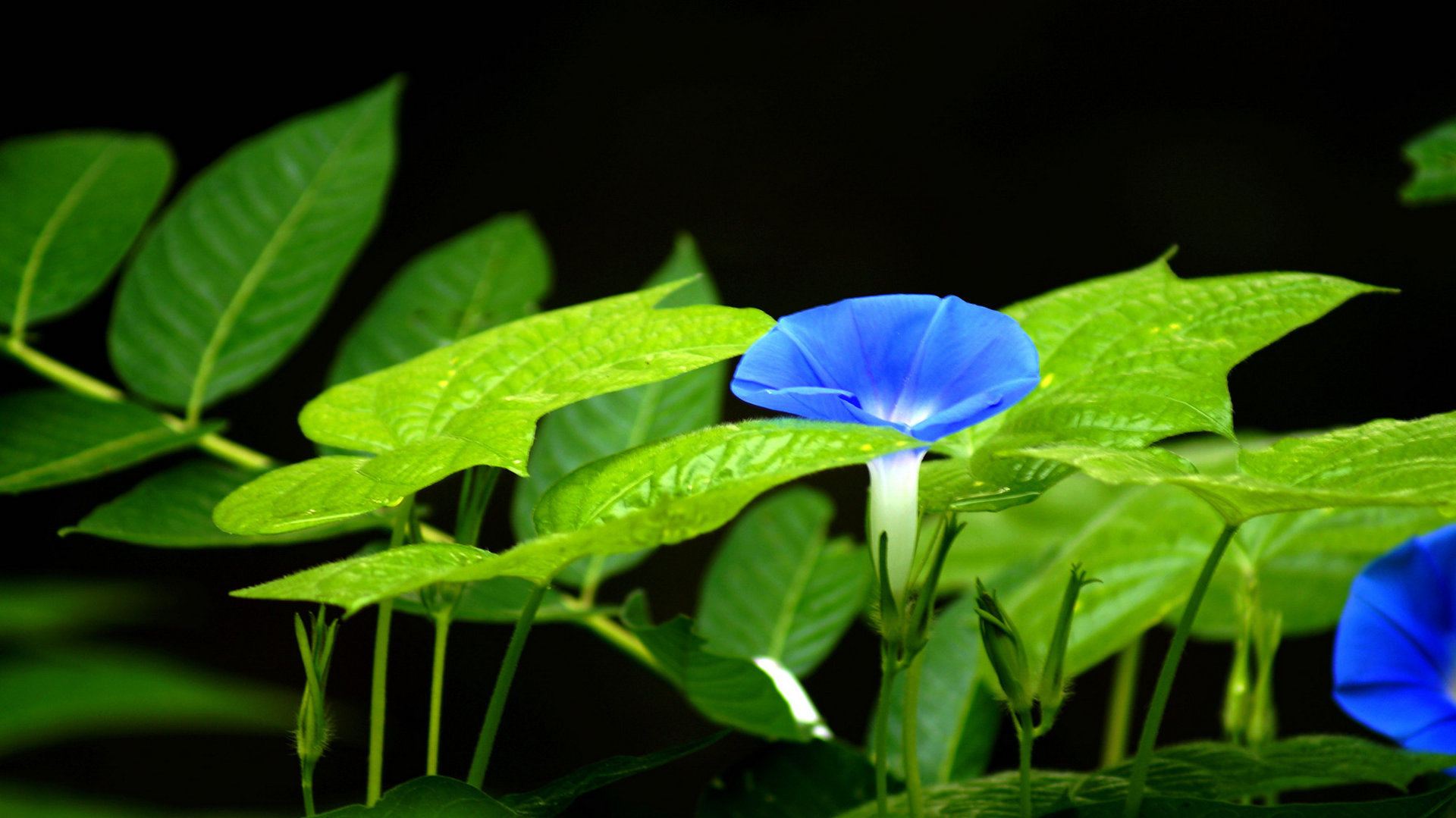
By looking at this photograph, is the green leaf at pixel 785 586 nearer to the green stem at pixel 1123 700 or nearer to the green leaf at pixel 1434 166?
the green stem at pixel 1123 700

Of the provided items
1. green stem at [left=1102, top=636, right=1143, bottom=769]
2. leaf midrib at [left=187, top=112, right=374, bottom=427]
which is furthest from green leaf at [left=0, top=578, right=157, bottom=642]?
green stem at [left=1102, top=636, right=1143, bottom=769]

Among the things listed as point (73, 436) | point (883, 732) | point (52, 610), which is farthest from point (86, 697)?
point (73, 436)

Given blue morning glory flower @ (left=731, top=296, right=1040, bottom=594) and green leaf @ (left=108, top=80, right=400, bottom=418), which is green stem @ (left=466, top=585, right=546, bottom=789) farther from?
green leaf @ (left=108, top=80, right=400, bottom=418)

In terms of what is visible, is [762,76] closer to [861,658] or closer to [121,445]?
[861,658]

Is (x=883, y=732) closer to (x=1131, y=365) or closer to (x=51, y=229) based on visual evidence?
(x=1131, y=365)

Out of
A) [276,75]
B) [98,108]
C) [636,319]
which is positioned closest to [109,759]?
[98,108]

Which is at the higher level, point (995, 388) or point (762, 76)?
point (762, 76)

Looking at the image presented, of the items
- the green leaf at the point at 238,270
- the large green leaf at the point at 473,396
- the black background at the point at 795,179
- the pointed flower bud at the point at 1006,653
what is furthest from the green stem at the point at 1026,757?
the black background at the point at 795,179
